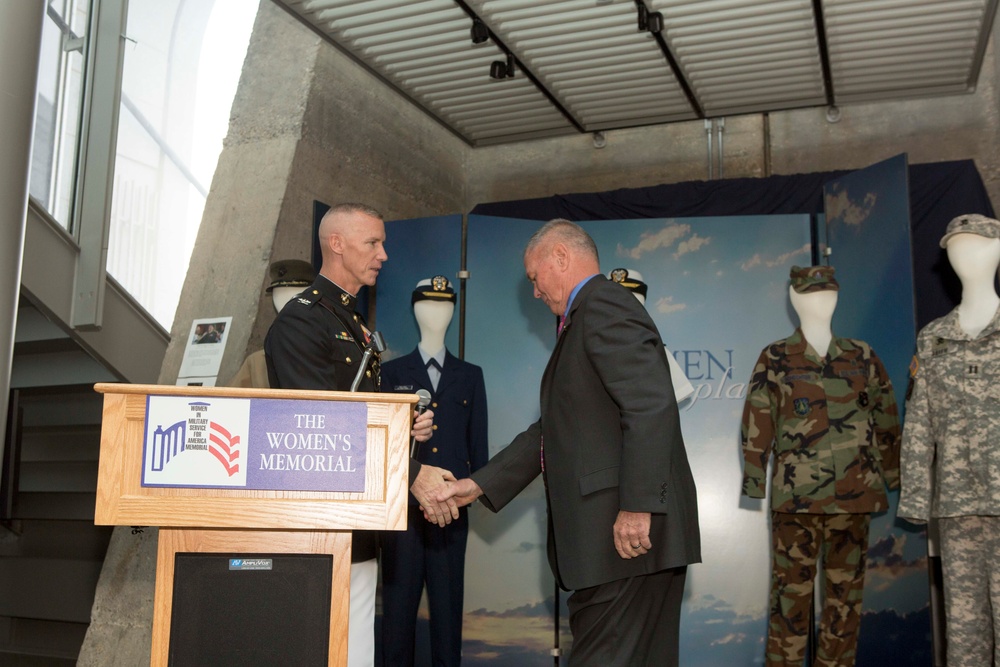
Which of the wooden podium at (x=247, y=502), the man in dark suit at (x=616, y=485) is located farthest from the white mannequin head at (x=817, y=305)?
the wooden podium at (x=247, y=502)

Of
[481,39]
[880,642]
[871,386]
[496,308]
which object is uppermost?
[481,39]

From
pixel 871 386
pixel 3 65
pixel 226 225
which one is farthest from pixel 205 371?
pixel 871 386

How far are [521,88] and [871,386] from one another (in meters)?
3.38

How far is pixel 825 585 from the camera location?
4.25 m

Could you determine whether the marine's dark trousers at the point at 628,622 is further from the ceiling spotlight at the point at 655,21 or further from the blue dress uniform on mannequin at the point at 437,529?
the ceiling spotlight at the point at 655,21

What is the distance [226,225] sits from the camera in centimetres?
534

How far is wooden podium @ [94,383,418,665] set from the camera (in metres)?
2.01

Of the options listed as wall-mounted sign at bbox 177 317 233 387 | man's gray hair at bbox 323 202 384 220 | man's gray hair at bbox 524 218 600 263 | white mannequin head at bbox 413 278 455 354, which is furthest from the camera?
white mannequin head at bbox 413 278 455 354

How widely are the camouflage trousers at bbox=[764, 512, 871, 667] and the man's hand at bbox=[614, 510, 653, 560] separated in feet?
6.56

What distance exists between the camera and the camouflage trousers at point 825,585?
13.7 feet

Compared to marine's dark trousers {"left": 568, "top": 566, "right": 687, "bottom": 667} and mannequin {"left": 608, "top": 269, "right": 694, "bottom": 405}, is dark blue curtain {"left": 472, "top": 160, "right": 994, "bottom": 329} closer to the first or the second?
mannequin {"left": 608, "top": 269, "right": 694, "bottom": 405}

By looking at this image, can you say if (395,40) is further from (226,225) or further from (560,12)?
(226,225)

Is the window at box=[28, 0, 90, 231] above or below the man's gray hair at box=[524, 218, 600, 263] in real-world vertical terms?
above

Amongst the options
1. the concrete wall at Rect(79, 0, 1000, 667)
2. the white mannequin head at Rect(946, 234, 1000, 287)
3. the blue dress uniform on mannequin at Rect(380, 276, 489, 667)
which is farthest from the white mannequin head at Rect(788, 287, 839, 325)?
the concrete wall at Rect(79, 0, 1000, 667)
